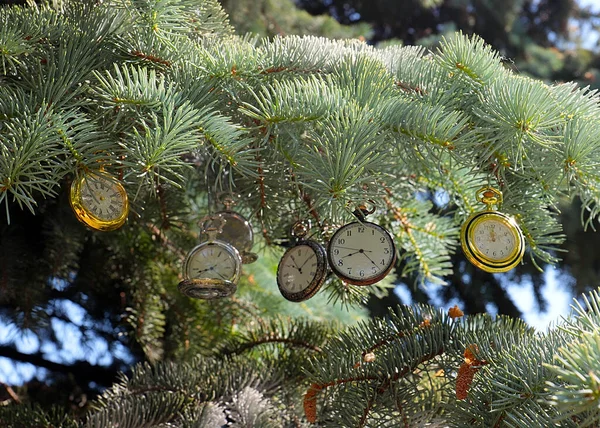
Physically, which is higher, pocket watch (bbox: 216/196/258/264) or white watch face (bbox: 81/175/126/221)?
pocket watch (bbox: 216/196/258/264)

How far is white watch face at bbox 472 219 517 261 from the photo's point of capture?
3.34 feet

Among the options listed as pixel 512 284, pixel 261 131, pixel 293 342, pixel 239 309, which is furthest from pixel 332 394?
pixel 512 284

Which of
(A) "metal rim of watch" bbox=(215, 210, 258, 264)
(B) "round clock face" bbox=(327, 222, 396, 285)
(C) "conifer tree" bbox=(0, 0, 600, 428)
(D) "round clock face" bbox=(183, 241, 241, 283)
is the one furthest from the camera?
(A) "metal rim of watch" bbox=(215, 210, 258, 264)

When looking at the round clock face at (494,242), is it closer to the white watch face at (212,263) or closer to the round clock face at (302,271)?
the round clock face at (302,271)

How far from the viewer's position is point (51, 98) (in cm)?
92

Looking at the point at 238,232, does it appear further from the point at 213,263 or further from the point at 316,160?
the point at 316,160

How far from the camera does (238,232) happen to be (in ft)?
4.15

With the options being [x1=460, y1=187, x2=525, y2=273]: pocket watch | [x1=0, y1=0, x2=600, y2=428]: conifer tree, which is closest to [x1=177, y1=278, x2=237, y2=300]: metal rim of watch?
[x1=0, y1=0, x2=600, y2=428]: conifer tree

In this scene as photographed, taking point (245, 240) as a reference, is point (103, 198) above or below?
below

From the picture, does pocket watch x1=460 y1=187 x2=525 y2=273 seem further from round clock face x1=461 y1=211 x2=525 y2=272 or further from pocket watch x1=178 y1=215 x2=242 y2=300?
pocket watch x1=178 y1=215 x2=242 y2=300

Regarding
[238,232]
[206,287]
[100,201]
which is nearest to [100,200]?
[100,201]

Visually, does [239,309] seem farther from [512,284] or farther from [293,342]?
[512,284]

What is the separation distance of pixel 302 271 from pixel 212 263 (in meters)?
0.14

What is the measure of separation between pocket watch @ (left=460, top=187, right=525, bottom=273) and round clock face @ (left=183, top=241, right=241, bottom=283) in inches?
13.3
